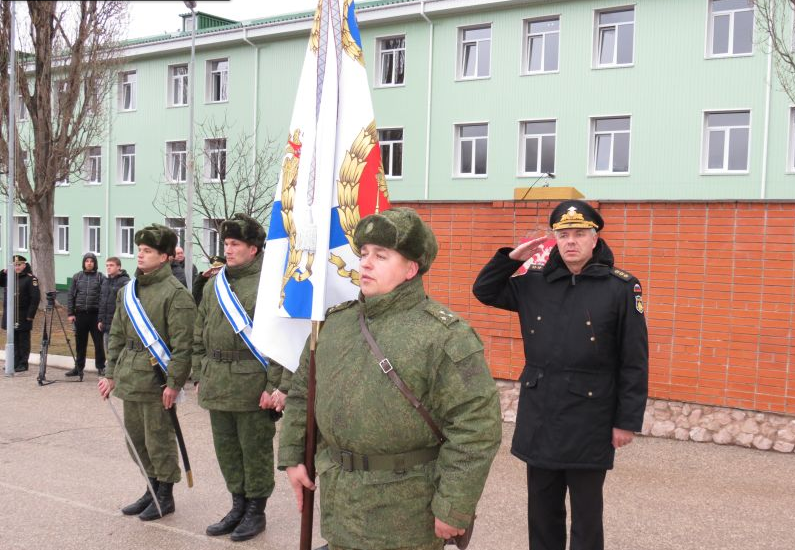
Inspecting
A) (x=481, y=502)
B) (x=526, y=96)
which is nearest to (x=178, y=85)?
(x=526, y=96)

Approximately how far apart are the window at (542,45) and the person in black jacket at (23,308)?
43.5 feet

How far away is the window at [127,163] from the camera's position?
28469 millimetres

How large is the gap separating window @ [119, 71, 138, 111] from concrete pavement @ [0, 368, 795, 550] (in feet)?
73.4

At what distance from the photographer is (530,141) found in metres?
20.5

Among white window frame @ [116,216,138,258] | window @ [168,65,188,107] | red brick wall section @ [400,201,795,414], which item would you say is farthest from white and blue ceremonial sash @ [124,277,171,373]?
white window frame @ [116,216,138,258]

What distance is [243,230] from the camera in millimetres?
4848

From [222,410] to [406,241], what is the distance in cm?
243

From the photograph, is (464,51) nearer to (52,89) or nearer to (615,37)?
(615,37)

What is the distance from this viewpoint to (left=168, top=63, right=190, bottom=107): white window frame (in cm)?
2627

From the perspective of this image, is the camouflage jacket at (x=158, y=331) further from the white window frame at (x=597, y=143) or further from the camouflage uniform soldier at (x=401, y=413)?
the white window frame at (x=597, y=143)

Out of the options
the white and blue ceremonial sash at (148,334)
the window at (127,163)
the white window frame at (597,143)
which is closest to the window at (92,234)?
the window at (127,163)

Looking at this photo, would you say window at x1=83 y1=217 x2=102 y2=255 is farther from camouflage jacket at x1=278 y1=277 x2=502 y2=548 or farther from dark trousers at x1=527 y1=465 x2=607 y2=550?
camouflage jacket at x1=278 y1=277 x2=502 y2=548

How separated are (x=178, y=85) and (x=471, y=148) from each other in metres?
11.2

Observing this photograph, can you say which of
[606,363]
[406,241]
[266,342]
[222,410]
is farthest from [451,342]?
[222,410]
